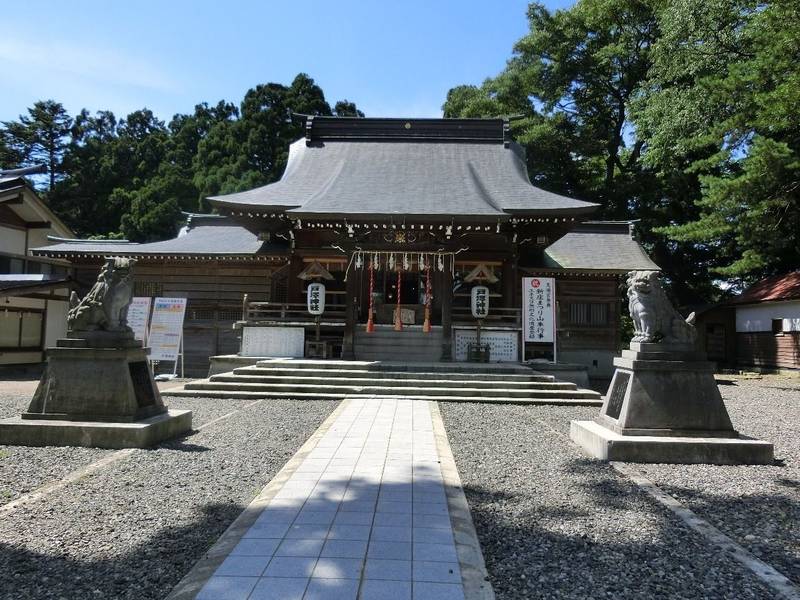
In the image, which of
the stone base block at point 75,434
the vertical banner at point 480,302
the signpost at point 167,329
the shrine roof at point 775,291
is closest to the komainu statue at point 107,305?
the stone base block at point 75,434

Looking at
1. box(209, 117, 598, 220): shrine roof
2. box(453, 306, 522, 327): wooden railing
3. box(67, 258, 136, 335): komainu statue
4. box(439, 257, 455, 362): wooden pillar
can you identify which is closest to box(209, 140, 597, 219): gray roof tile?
box(209, 117, 598, 220): shrine roof

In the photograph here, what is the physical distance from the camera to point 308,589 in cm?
246

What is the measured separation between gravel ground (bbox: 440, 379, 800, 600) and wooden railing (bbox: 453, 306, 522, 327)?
6395 mm

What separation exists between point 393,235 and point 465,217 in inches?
81.5

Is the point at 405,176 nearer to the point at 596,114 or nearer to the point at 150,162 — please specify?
the point at 596,114

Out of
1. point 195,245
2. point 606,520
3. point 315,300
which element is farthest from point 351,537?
point 195,245

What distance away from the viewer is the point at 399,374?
1016 centimetres

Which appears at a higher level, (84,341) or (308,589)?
(84,341)

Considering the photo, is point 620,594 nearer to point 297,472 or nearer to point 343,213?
point 297,472

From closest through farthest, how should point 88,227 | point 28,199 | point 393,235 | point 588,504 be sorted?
point 588,504, point 393,235, point 28,199, point 88,227

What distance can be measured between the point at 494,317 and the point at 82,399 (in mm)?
9362

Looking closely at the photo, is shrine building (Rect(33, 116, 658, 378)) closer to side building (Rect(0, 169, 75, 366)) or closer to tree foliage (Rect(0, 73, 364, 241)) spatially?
side building (Rect(0, 169, 75, 366))

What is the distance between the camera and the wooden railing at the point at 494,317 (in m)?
12.7

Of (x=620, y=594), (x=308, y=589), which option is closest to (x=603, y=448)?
(x=620, y=594)
